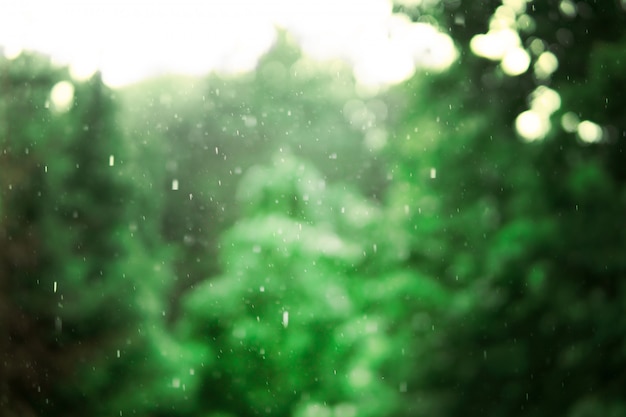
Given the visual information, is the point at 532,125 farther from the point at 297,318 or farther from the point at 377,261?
the point at 297,318

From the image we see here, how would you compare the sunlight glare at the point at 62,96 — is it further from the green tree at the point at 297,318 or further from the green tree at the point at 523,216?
the green tree at the point at 523,216

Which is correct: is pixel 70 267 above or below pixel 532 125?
above

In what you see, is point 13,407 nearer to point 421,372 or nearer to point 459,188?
point 421,372

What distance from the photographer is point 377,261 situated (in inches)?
209

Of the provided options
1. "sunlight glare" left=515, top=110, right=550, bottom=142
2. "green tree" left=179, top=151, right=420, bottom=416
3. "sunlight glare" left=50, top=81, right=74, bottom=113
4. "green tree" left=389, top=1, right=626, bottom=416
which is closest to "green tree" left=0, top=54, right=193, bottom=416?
"sunlight glare" left=50, top=81, right=74, bottom=113

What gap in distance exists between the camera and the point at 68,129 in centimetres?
676

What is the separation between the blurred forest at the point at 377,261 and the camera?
3.66 meters

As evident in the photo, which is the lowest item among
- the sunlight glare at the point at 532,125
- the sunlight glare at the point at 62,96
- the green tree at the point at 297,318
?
the green tree at the point at 297,318

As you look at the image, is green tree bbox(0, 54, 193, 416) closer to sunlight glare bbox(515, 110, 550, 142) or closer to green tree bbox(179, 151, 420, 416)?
green tree bbox(179, 151, 420, 416)

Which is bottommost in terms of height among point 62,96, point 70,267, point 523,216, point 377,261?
point 377,261

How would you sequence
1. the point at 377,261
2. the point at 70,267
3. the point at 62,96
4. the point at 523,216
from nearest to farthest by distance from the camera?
the point at 523,216 → the point at 377,261 → the point at 70,267 → the point at 62,96

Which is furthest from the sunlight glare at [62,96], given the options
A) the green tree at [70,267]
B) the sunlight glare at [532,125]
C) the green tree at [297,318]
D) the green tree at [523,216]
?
the sunlight glare at [532,125]

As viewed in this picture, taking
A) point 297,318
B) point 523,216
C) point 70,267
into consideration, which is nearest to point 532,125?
point 523,216

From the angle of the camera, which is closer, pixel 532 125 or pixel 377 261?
pixel 532 125
